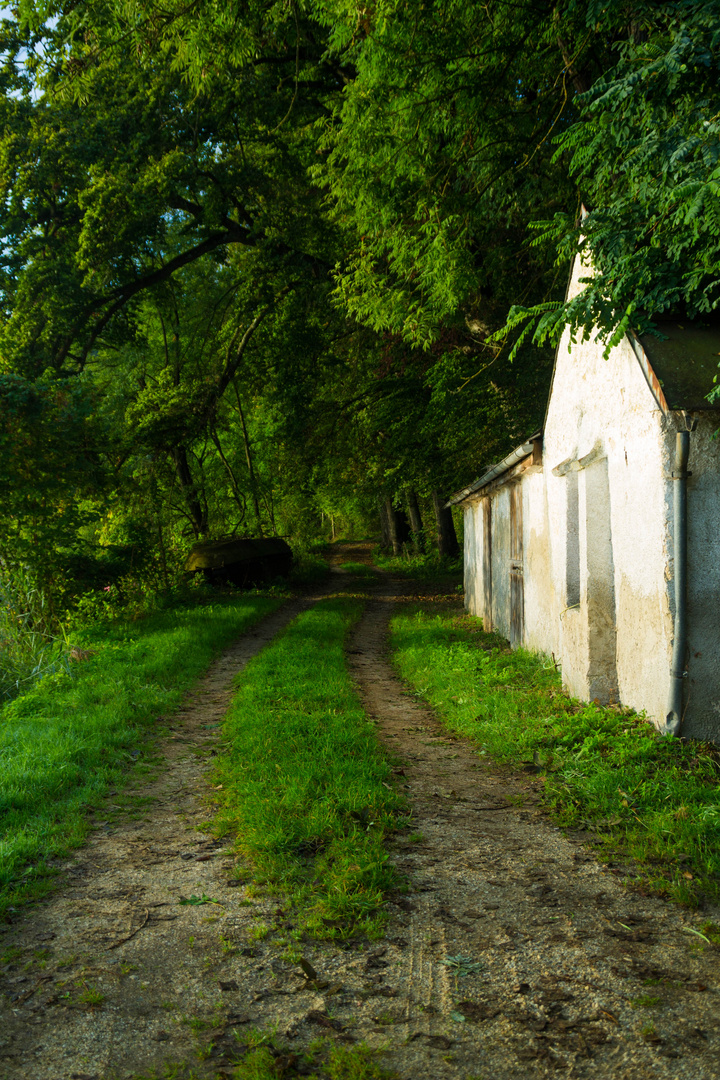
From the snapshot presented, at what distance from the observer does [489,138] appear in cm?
919

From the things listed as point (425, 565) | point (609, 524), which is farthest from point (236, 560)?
point (609, 524)

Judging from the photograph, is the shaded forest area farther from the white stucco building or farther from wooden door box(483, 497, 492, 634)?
wooden door box(483, 497, 492, 634)

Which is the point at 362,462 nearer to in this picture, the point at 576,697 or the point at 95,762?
the point at 576,697

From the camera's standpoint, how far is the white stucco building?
565 centimetres

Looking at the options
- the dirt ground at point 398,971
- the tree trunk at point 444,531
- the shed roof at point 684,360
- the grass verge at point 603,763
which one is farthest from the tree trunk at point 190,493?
the dirt ground at point 398,971

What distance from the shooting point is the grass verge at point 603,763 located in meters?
4.30

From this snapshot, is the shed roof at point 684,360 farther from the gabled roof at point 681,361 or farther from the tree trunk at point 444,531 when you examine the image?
the tree trunk at point 444,531

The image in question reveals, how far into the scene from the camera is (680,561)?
5594 mm

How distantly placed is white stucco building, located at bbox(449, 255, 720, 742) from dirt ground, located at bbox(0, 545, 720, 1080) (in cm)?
190

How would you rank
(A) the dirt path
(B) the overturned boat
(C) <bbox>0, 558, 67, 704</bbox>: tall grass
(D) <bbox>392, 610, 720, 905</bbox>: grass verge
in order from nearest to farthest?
(A) the dirt path < (D) <bbox>392, 610, 720, 905</bbox>: grass verge < (C) <bbox>0, 558, 67, 704</bbox>: tall grass < (B) the overturned boat

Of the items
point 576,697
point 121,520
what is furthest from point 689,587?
point 121,520

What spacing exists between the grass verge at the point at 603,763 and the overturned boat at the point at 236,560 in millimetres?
11595

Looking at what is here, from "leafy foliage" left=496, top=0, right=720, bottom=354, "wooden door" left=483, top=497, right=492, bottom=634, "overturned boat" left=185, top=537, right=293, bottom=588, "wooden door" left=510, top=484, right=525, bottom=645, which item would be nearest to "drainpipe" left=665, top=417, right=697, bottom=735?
"leafy foliage" left=496, top=0, right=720, bottom=354

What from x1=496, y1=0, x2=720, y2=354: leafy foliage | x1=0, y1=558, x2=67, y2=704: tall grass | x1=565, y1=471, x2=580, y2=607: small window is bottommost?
x1=0, y1=558, x2=67, y2=704: tall grass
